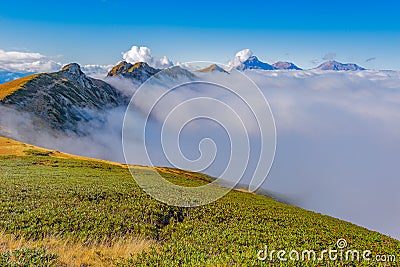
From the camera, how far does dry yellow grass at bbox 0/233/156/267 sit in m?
12.5

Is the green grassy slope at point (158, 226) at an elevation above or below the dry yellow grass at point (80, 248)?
above

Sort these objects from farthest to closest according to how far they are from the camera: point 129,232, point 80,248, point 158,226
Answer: point 158,226 → point 129,232 → point 80,248

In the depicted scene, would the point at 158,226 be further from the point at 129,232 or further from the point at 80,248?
the point at 80,248

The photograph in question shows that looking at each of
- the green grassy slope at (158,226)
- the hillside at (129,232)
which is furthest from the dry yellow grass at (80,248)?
the green grassy slope at (158,226)

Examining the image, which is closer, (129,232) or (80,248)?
(80,248)

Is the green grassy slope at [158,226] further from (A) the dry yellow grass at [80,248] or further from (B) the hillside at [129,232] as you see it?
(A) the dry yellow grass at [80,248]

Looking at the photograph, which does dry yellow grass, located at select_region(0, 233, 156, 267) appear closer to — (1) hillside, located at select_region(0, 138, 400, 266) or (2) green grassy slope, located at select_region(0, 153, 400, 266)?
(1) hillside, located at select_region(0, 138, 400, 266)

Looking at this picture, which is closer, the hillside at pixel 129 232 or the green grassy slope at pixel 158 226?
the hillside at pixel 129 232

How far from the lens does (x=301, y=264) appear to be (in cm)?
1247

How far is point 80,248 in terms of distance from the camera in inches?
543

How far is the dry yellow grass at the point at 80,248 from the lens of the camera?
12.5 m

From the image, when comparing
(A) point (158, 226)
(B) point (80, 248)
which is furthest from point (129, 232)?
(B) point (80, 248)

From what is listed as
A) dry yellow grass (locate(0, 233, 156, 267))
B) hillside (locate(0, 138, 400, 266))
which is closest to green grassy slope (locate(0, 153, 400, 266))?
hillside (locate(0, 138, 400, 266))

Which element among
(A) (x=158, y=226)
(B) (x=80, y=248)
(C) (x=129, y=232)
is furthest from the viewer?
(A) (x=158, y=226)
